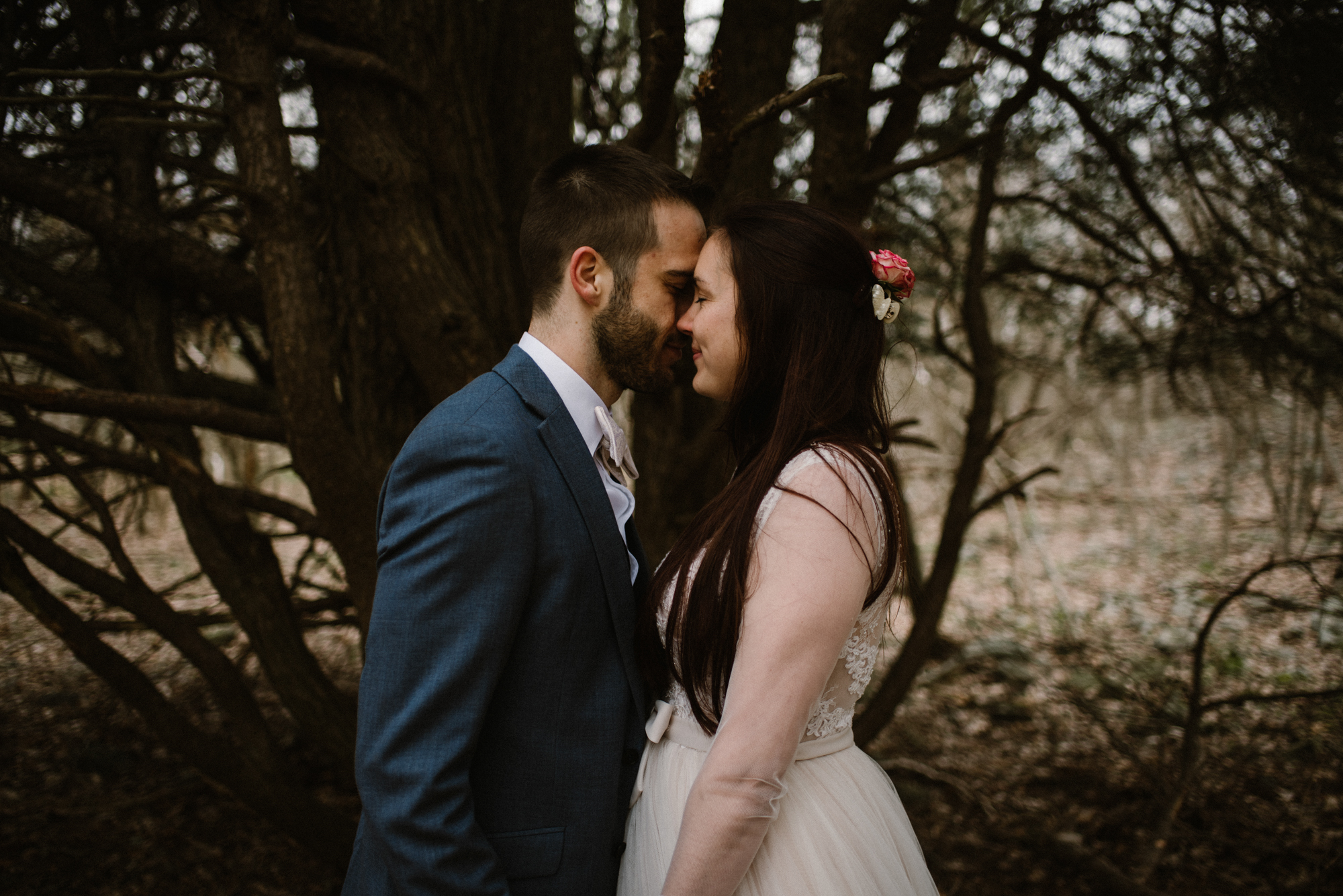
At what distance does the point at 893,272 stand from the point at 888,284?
0.10ft

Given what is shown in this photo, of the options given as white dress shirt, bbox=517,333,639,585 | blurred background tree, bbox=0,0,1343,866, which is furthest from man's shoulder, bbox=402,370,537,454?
blurred background tree, bbox=0,0,1343,866

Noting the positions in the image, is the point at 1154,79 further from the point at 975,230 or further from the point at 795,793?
the point at 795,793

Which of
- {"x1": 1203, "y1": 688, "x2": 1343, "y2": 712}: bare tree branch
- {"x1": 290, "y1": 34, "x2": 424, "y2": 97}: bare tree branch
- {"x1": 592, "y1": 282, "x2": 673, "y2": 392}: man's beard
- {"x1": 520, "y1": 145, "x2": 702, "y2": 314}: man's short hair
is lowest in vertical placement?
{"x1": 1203, "y1": 688, "x2": 1343, "y2": 712}: bare tree branch

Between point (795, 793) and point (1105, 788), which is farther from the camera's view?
point (1105, 788)

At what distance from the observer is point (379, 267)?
7.66ft

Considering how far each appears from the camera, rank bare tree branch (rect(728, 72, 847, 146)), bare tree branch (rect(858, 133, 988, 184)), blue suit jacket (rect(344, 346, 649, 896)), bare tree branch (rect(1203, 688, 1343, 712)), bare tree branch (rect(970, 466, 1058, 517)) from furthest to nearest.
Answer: bare tree branch (rect(970, 466, 1058, 517)) → bare tree branch (rect(1203, 688, 1343, 712)) → bare tree branch (rect(858, 133, 988, 184)) → bare tree branch (rect(728, 72, 847, 146)) → blue suit jacket (rect(344, 346, 649, 896))

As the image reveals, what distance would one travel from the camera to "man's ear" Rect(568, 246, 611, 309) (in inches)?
66.6

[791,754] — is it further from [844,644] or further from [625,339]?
[625,339]

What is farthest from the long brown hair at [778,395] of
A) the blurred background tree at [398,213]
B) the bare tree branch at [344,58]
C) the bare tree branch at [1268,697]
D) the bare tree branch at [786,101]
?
the bare tree branch at [1268,697]

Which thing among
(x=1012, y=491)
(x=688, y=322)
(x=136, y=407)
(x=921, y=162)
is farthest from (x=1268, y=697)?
(x=136, y=407)

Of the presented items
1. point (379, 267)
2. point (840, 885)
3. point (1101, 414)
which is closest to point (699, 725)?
point (840, 885)

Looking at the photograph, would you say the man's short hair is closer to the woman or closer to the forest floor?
the woman

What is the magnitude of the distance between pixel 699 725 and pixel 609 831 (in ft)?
0.89

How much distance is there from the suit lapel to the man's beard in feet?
0.62
